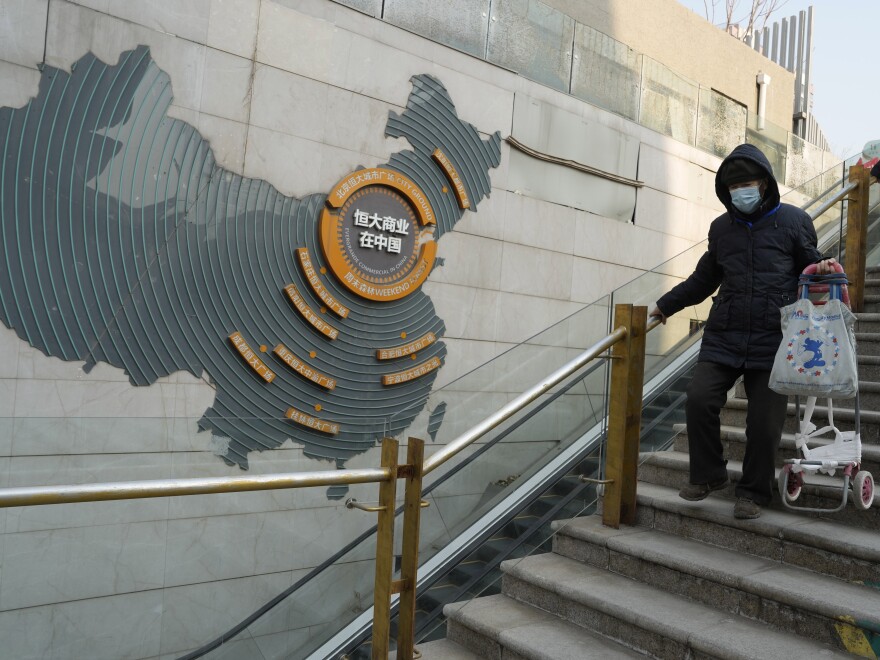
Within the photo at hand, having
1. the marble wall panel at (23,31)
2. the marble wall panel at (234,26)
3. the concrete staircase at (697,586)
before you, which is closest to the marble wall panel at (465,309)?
the marble wall panel at (234,26)

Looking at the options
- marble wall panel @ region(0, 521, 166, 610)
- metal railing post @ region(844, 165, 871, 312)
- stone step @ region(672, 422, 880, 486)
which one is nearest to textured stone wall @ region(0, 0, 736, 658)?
marble wall panel @ region(0, 521, 166, 610)

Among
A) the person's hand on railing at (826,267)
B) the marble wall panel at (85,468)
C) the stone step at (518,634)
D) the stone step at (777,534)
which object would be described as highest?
the person's hand on railing at (826,267)

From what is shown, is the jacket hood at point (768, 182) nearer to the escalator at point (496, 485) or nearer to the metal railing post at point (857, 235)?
the escalator at point (496, 485)

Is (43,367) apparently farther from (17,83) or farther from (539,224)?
(539,224)

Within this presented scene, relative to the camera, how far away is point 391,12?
529cm

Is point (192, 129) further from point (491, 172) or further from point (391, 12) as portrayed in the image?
point (491, 172)

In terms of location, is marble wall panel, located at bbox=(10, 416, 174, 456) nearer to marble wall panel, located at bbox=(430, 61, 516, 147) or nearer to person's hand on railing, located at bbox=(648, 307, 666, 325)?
person's hand on railing, located at bbox=(648, 307, 666, 325)

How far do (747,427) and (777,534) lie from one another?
42 centimetres

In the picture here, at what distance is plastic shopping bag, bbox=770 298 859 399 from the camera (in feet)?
8.57

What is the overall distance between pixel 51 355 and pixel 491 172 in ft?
11.5

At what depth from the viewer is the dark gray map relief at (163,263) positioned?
12.7 ft

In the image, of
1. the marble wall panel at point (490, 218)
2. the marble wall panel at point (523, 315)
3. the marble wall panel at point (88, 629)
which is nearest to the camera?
the marble wall panel at point (88, 629)

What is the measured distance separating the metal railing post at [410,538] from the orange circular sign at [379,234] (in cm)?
270

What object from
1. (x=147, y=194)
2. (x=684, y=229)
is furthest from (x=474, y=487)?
(x=684, y=229)
